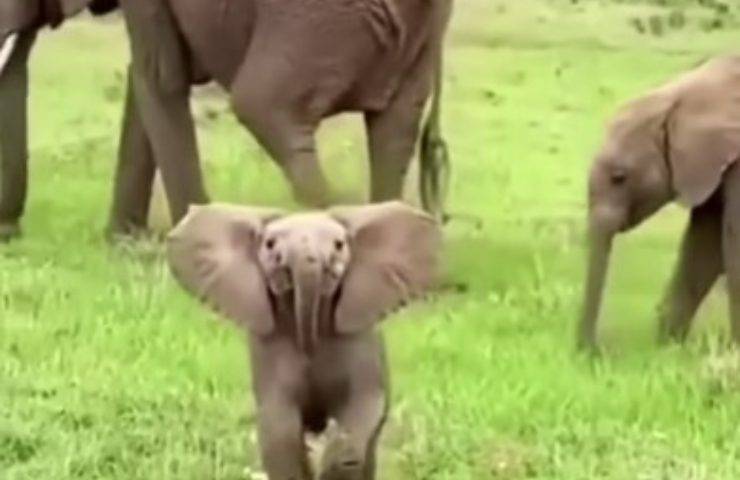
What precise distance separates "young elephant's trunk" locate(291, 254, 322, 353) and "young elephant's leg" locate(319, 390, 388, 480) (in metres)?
0.20

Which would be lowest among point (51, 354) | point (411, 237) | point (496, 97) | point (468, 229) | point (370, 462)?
point (496, 97)

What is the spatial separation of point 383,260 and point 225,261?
0.33 meters

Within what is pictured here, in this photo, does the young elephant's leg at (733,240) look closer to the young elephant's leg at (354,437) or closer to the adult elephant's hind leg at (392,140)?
the adult elephant's hind leg at (392,140)

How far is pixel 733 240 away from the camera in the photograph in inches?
306

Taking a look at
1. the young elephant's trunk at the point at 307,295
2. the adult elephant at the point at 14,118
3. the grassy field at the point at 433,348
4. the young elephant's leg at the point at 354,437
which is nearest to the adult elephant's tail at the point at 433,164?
the grassy field at the point at 433,348

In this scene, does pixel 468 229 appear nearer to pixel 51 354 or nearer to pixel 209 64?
pixel 209 64

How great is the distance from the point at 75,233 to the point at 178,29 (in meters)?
1.19

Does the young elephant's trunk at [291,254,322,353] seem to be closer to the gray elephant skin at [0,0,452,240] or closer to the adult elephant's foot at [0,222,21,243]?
the gray elephant skin at [0,0,452,240]

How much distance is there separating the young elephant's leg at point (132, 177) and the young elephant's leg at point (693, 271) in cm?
227

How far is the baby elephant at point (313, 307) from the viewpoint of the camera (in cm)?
529

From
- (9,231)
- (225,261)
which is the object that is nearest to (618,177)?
(225,261)

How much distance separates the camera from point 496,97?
13766mm

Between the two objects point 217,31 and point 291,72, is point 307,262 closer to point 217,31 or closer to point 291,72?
point 291,72

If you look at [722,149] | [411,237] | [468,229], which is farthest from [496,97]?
[411,237]
